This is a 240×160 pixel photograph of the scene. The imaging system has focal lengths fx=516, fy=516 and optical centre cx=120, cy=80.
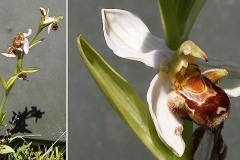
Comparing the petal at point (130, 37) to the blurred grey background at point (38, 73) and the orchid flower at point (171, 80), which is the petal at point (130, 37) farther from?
the blurred grey background at point (38, 73)

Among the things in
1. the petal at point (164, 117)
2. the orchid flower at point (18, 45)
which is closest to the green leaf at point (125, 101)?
the petal at point (164, 117)

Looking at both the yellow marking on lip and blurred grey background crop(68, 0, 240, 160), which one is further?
blurred grey background crop(68, 0, 240, 160)

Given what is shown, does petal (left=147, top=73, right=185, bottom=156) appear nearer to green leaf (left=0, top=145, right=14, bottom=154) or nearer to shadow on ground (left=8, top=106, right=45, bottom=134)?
green leaf (left=0, top=145, right=14, bottom=154)

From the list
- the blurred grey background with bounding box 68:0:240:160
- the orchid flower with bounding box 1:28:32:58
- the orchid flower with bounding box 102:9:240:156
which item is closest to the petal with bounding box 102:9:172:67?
the orchid flower with bounding box 102:9:240:156

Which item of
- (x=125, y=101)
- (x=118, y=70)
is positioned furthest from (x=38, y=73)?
(x=125, y=101)

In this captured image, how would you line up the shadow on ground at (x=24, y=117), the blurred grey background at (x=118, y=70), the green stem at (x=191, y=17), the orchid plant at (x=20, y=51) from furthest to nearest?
the shadow on ground at (x=24, y=117) < the orchid plant at (x=20, y=51) < the blurred grey background at (x=118, y=70) < the green stem at (x=191, y=17)

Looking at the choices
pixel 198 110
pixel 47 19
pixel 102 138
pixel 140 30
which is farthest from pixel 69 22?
pixel 198 110

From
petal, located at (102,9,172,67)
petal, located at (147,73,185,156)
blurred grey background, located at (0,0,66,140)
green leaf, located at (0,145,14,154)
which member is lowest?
green leaf, located at (0,145,14,154)
